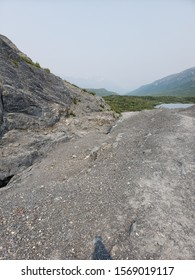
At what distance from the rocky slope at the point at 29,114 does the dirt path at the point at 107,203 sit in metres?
1.37

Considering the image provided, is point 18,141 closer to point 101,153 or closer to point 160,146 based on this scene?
point 101,153

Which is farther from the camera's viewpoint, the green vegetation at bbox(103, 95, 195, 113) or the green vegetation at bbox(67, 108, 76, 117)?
the green vegetation at bbox(103, 95, 195, 113)

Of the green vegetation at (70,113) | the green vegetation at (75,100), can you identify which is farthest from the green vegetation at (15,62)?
the green vegetation at (75,100)

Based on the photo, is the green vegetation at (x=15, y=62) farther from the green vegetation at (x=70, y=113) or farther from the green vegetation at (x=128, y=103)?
the green vegetation at (x=128, y=103)

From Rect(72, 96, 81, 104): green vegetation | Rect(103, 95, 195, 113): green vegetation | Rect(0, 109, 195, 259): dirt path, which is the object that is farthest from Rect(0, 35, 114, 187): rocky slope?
Rect(103, 95, 195, 113): green vegetation

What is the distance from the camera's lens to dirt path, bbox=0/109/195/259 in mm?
9891

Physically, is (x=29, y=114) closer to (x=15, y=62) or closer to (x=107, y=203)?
(x=15, y=62)

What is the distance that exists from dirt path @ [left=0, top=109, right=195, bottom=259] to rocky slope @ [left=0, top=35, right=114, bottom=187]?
137 centimetres

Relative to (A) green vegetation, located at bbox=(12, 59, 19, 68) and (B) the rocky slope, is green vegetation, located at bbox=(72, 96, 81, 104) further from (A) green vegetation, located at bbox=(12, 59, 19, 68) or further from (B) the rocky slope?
(A) green vegetation, located at bbox=(12, 59, 19, 68)

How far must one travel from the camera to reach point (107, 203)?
1230 cm

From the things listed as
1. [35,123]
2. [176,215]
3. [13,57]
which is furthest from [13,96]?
[176,215]

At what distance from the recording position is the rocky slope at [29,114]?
709 inches

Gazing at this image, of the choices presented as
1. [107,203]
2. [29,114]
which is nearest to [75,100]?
[29,114]

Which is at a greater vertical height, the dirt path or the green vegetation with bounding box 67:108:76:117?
the green vegetation with bounding box 67:108:76:117
